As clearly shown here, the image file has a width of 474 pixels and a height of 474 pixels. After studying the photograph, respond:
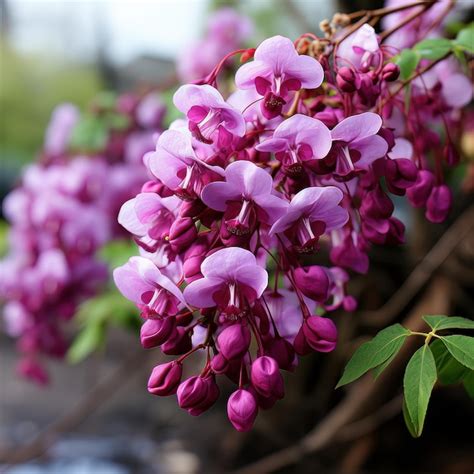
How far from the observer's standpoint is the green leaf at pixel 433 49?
1.62 ft

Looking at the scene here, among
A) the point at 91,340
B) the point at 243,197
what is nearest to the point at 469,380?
the point at 243,197

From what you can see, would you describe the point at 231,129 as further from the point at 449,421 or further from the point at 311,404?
the point at 449,421

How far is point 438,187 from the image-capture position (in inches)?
18.8

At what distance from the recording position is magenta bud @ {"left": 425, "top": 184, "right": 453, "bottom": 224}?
0.47 meters

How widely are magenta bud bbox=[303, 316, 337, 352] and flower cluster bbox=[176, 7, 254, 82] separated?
103 cm

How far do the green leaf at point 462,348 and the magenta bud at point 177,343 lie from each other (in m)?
0.17

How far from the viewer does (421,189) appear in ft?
1.49

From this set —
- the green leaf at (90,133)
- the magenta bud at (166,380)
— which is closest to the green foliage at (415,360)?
the magenta bud at (166,380)

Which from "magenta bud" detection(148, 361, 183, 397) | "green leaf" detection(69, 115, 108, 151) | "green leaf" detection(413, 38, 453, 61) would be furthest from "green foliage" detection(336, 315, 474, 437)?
"green leaf" detection(69, 115, 108, 151)

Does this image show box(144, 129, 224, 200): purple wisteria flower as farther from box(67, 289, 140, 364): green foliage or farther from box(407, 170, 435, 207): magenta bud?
box(67, 289, 140, 364): green foliage

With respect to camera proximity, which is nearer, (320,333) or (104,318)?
(320,333)

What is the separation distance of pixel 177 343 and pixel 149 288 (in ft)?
0.12

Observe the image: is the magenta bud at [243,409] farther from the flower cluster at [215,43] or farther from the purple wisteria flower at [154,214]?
the flower cluster at [215,43]

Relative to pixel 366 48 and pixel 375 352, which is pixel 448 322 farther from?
pixel 366 48
